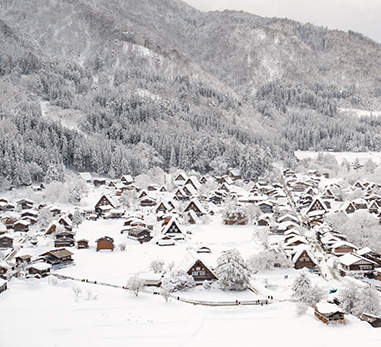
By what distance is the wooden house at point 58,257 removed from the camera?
3877 cm

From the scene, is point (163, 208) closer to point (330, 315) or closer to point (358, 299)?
point (358, 299)

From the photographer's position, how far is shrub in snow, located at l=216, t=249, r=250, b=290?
106ft

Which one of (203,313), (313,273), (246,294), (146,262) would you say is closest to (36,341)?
(203,313)

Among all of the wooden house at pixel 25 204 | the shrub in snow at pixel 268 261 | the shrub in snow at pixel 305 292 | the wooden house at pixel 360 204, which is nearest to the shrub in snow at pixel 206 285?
the shrub in snow at pixel 268 261

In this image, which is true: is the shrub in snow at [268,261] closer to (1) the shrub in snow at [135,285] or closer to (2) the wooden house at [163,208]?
(1) the shrub in snow at [135,285]

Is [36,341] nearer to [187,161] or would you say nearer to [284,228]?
[284,228]

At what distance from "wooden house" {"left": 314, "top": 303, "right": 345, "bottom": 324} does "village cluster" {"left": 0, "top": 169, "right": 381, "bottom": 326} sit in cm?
6

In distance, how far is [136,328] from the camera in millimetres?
24703

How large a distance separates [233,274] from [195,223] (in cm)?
2518

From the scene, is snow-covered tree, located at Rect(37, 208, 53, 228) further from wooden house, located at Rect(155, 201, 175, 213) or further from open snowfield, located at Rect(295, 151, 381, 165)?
open snowfield, located at Rect(295, 151, 381, 165)

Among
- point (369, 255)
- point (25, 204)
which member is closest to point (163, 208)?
point (25, 204)

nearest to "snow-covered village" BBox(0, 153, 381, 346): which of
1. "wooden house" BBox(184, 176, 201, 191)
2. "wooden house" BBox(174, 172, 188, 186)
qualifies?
"wooden house" BBox(184, 176, 201, 191)

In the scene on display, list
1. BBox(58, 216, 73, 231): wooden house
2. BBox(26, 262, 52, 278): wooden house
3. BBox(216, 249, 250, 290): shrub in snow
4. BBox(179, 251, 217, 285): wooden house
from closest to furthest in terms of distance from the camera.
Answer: BBox(216, 249, 250, 290): shrub in snow, BBox(179, 251, 217, 285): wooden house, BBox(26, 262, 52, 278): wooden house, BBox(58, 216, 73, 231): wooden house

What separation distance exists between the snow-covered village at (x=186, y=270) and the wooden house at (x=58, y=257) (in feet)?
0.39
